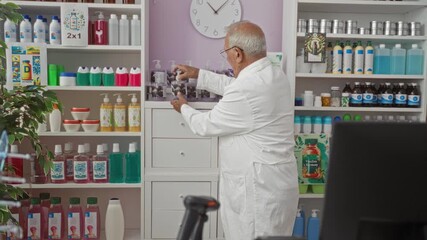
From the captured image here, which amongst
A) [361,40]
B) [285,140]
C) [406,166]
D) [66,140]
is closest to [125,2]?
[66,140]

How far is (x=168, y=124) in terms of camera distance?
2.86 m

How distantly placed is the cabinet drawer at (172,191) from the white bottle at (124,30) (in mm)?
1002

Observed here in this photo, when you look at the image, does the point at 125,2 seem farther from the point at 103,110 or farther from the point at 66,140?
the point at 66,140

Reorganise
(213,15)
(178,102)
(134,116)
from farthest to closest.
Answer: (213,15) → (134,116) → (178,102)

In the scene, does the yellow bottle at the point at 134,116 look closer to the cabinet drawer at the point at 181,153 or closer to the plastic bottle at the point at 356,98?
the cabinet drawer at the point at 181,153

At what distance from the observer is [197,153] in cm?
289

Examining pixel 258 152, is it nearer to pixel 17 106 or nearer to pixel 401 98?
pixel 17 106

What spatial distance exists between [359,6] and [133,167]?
2029 millimetres

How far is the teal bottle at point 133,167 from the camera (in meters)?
2.95

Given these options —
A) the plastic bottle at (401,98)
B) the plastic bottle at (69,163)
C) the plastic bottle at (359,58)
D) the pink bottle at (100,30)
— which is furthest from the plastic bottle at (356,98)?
the plastic bottle at (69,163)

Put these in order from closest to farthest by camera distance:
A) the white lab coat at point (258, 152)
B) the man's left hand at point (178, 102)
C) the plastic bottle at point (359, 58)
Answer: the white lab coat at point (258, 152)
the man's left hand at point (178, 102)
the plastic bottle at point (359, 58)

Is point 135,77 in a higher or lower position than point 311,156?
higher

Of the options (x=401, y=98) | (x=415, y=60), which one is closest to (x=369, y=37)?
(x=415, y=60)

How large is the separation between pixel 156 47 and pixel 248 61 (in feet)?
4.12
